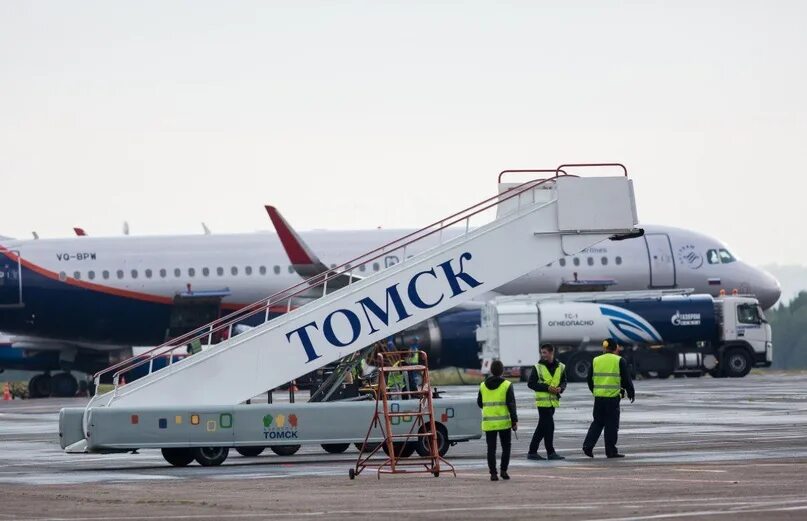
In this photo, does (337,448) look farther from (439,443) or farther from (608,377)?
(608,377)

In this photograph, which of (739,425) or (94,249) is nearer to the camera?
(739,425)

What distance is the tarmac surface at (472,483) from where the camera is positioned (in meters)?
16.5

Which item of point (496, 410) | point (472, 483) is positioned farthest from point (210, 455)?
point (472, 483)

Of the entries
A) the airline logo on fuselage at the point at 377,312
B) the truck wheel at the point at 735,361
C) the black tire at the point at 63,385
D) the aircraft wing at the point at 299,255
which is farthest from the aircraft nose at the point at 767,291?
the airline logo on fuselage at the point at 377,312

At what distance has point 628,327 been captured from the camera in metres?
55.8

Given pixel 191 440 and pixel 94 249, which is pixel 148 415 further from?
pixel 94 249

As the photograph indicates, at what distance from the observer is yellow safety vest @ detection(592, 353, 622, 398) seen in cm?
2433

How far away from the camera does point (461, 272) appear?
25.5 metres

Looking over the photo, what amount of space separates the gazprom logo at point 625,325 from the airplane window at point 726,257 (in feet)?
13.7

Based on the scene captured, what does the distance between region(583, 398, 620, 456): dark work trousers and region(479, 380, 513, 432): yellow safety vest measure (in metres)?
3.03

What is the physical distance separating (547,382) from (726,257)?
116 ft

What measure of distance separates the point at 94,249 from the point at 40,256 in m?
1.90

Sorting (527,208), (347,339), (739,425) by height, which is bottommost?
(739,425)

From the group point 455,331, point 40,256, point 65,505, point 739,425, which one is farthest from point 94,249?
point 65,505
